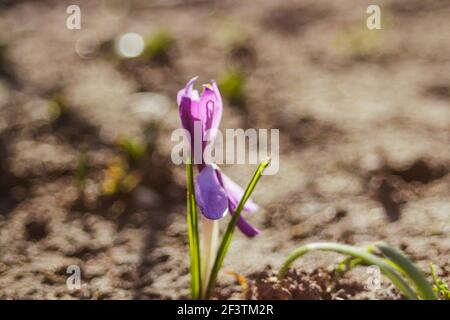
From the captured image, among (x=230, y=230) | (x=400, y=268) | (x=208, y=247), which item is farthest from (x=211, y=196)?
(x=400, y=268)

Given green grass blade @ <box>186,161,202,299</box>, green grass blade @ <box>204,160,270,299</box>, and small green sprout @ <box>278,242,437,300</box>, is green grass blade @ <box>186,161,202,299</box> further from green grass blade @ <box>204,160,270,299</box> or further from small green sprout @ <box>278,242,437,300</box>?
small green sprout @ <box>278,242,437,300</box>

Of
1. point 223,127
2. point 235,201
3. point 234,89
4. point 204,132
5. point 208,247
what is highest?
point 234,89

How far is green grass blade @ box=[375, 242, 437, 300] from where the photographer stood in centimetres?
164

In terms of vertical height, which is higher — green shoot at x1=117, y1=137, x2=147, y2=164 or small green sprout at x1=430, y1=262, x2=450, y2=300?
green shoot at x1=117, y1=137, x2=147, y2=164

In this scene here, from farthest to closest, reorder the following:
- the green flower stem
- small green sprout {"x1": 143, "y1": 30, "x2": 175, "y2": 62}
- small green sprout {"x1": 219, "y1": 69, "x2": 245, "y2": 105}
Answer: small green sprout {"x1": 143, "y1": 30, "x2": 175, "y2": 62} < small green sprout {"x1": 219, "y1": 69, "x2": 245, "y2": 105} < the green flower stem

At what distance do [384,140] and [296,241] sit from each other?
2.68ft

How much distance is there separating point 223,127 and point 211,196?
57.2 inches

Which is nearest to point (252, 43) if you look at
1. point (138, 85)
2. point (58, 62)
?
point (138, 85)

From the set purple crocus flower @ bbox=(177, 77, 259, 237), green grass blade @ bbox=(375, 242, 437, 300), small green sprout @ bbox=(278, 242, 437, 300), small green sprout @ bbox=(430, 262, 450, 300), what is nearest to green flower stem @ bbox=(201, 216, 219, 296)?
purple crocus flower @ bbox=(177, 77, 259, 237)

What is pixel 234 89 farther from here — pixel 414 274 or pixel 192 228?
pixel 414 274

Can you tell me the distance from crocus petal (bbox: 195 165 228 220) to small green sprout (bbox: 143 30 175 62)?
218 centimetres

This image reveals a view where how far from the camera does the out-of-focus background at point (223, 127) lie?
2.29 metres

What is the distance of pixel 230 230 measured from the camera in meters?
1.78

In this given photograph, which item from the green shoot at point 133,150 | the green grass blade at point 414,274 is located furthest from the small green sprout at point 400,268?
the green shoot at point 133,150
